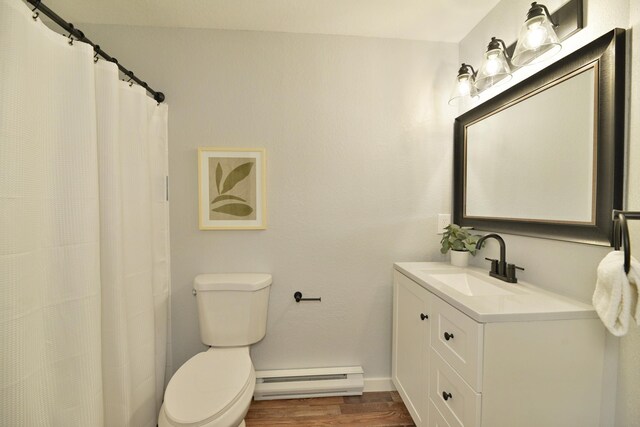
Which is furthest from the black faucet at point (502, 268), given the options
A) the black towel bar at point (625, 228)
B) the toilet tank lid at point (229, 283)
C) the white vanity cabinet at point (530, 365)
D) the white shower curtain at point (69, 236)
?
the white shower curtain at point (69, 236)

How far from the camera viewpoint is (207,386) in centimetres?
115

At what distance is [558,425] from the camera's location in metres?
0.84

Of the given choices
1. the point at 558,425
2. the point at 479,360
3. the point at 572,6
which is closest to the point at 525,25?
the point at 572,6

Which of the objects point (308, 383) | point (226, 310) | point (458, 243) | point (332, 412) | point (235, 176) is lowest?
point (332, 412)

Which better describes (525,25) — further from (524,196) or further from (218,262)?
(218,262)

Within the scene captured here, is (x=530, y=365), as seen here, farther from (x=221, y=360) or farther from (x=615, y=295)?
(x=221, y=360)

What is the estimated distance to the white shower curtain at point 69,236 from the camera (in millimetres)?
765

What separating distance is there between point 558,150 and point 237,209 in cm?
161

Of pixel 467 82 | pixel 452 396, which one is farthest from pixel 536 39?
pixel 452 396

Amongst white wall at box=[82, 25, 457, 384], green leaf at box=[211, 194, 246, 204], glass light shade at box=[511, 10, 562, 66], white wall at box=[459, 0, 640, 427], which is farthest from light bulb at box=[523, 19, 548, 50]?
green leaf at box=[211, 194, 246, 204]

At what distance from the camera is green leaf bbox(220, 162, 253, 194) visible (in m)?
1.61

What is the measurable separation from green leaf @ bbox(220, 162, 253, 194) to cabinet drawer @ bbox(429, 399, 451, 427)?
1.52 metres

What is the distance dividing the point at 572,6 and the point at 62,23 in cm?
186

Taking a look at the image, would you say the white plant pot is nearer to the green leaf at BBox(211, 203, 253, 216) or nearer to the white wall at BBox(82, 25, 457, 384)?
the white wall at BBox(82, 25, 457, 384)
